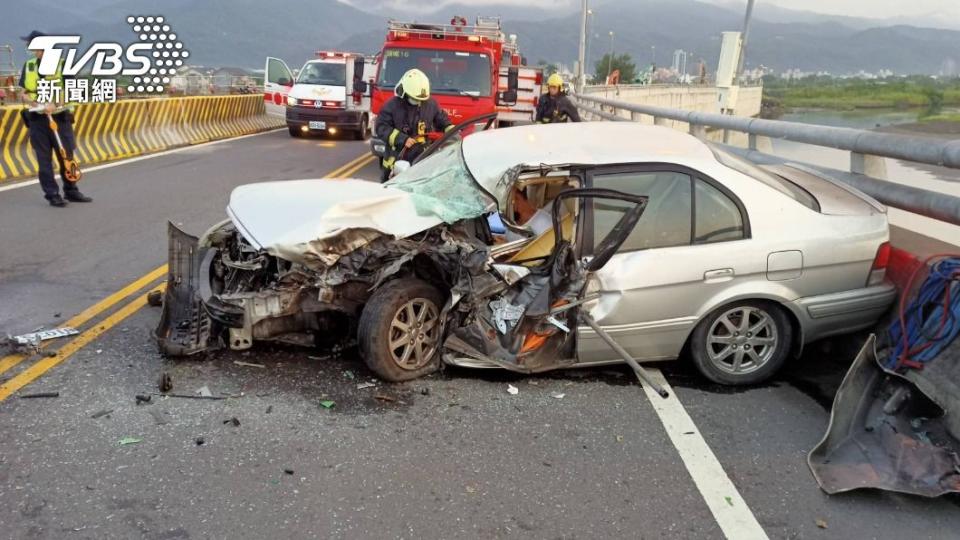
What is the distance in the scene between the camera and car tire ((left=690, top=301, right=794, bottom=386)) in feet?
14.6

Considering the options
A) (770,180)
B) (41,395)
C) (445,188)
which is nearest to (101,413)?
(41,395)

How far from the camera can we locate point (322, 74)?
65.5ft

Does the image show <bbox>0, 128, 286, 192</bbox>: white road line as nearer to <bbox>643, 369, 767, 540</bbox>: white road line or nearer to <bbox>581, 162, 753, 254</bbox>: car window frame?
<bbox>581, 162, 753, 254</bbox>: car window frame

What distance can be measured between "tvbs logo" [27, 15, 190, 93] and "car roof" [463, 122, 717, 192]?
7070mm

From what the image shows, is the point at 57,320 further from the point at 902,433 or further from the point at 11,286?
the point at 902,433

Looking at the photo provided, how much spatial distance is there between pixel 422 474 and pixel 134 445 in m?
1.44

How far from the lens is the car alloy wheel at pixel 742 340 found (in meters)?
4.45

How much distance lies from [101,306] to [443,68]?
8.07 meters

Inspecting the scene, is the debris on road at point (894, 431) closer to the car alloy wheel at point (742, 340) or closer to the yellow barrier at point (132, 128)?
the car alloy wheel at point (742, 340)

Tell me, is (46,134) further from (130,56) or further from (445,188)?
(130,56)

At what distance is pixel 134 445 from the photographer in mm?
3533

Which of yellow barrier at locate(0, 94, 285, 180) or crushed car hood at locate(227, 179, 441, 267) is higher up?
yellow barrier at locate(0, 94, 285, 180)

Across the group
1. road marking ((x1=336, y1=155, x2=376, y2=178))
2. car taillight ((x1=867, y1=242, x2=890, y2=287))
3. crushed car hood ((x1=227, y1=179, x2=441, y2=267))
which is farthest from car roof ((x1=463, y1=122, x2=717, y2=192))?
road marking ((x1=336, y1=155, x2=376, y2=178))

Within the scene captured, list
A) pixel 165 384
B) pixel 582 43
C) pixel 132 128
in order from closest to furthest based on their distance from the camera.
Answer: pixel 165 384
pixel 132 128
pixel 582 43
